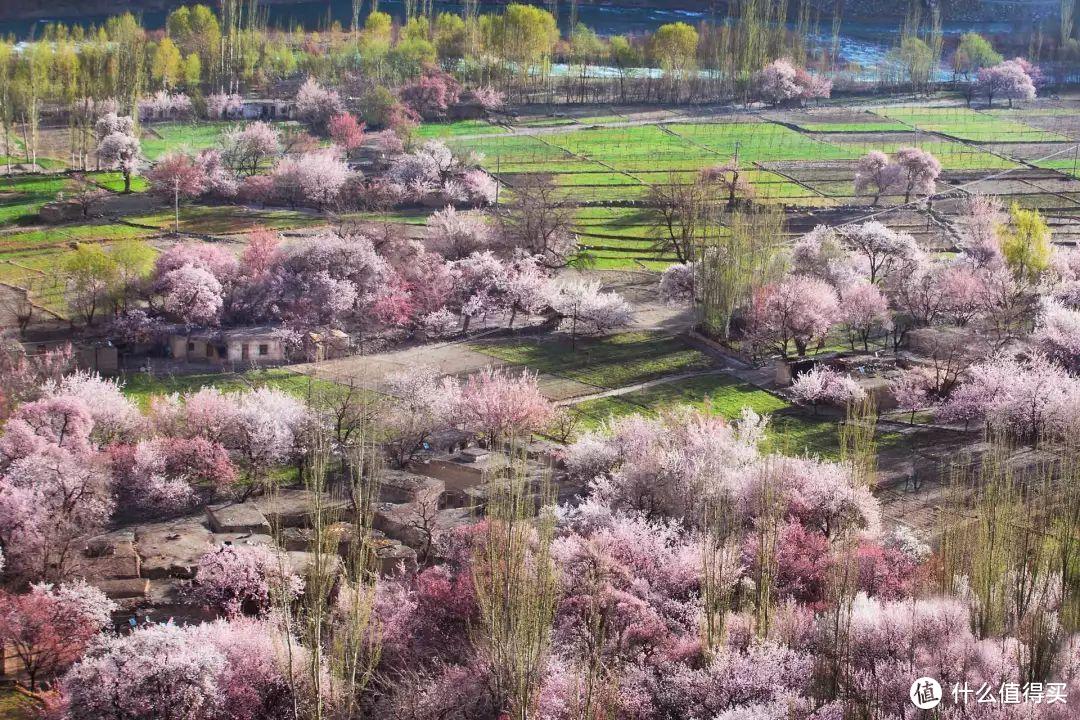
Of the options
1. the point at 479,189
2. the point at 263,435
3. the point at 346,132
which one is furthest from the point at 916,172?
the point at 263,435

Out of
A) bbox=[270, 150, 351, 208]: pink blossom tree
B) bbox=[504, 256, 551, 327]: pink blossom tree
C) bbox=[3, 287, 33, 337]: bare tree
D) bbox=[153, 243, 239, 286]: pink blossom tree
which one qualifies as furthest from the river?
bbox=[504, 256, 551, 327]: pink blossom tree

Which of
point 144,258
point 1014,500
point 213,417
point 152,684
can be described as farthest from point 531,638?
point 144,258

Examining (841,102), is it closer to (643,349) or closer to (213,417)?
(643,349)

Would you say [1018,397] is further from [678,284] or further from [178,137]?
[178,137]

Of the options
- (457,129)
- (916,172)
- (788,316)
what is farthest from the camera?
(457,129)

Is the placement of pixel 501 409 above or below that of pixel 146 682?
above

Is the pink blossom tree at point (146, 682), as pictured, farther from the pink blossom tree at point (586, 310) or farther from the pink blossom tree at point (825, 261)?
the pink blossom tree at point (825, 261)

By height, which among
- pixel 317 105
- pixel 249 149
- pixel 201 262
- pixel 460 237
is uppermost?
pixel 317 105

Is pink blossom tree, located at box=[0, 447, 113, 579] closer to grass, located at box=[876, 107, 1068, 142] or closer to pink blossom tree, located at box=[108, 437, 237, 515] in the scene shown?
pink blossom tree, located at box=[108, 437, 237, 515]

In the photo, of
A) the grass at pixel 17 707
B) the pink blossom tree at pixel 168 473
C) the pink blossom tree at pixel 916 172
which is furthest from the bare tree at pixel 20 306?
the pink blossom tree at pixel 916 172
